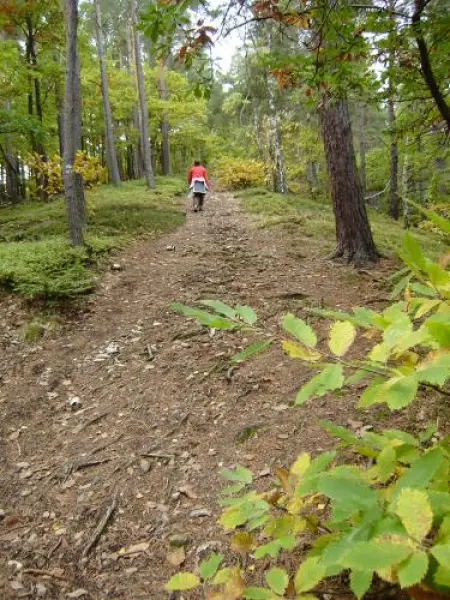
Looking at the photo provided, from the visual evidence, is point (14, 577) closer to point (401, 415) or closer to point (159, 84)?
point (401, 415)

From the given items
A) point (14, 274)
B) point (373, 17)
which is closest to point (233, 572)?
point (373, 17)

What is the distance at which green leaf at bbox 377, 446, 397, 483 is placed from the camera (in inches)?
42.4

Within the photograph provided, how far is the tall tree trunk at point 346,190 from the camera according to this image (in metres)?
6.46

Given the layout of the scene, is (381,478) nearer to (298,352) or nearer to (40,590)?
(298,352)

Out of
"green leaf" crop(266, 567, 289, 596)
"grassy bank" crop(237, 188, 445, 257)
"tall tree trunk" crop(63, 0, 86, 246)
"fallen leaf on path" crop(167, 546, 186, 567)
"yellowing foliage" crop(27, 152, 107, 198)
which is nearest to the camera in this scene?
"green leaf" crop(266, 567, 289, 596)

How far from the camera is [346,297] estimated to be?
5.56 m

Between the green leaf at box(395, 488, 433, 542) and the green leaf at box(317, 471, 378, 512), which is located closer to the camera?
the green leaf at box(395, 488, 433, 542)

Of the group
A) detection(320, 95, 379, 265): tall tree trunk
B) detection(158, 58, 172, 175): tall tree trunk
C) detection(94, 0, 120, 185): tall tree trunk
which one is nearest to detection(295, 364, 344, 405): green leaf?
detection(320, 95, 379, 265): tall tree trunk

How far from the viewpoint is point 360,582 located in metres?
0.91

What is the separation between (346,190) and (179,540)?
554cm

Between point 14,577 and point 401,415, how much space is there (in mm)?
2756

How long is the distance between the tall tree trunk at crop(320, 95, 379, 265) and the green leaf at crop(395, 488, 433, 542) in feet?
20.4

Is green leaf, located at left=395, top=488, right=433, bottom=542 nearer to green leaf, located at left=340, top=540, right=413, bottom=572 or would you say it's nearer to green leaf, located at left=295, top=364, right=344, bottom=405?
green leaf, located at left=340, top=540, right=413, bottom=572

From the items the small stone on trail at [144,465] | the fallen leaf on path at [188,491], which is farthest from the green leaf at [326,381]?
the small stone on trail at [144,465]
